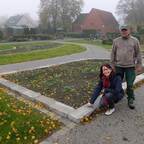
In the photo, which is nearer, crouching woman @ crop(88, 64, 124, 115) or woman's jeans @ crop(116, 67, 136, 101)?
crouching woman @ crop(88, 64, 124, 115)

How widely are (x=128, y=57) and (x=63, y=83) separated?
114 inches

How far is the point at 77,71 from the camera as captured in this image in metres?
11.6

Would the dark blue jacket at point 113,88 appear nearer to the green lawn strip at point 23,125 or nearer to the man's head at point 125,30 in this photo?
the man's head at point 125,30

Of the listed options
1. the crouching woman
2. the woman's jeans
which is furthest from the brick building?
the crouching woman

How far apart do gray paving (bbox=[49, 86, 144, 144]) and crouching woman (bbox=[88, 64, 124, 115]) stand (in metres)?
0.26

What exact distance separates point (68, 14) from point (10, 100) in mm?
62794

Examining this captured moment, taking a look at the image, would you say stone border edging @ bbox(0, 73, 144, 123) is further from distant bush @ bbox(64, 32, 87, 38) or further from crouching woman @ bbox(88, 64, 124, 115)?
distant bush @ bbox(64, 32, 87, 38)

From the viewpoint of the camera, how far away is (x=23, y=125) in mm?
5652

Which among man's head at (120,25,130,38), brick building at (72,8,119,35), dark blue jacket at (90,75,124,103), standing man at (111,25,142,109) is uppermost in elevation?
man's head at (120,25,130,38)

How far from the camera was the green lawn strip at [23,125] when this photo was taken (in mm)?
5231

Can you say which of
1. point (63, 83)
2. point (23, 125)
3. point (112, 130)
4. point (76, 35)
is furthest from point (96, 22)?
point (23, 125)

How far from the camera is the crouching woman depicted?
673 centimetres

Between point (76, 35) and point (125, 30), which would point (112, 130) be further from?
point (76, 35)

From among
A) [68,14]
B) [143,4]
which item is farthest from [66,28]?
[143,4]
